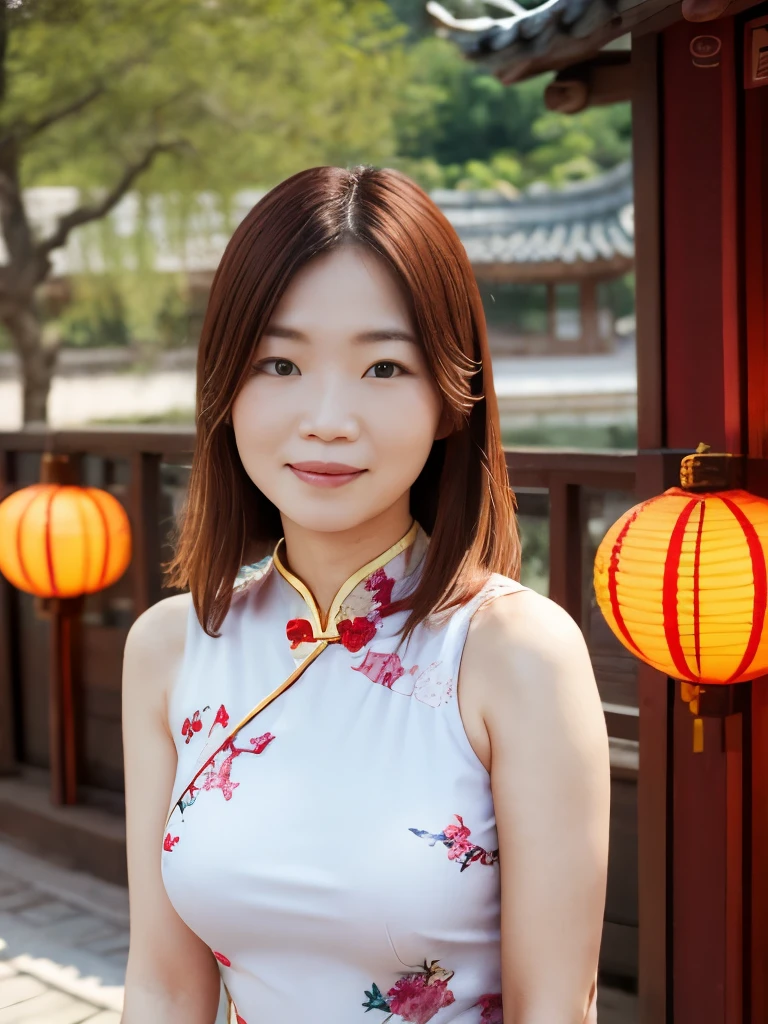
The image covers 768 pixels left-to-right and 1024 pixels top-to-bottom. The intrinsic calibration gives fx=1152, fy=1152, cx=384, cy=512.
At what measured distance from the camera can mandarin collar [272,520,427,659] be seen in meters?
1.52

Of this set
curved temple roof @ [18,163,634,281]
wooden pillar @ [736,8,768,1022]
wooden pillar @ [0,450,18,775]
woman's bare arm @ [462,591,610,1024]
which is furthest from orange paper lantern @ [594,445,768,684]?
curved temple roof @ [18,163,634,281]

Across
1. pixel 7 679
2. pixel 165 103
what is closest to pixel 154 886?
pixel 7 679

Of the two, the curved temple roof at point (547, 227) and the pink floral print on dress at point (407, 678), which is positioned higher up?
the curved temple roof at point (547, 227)

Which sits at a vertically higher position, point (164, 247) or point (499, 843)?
point (164, 247)

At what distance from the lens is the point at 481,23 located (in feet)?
10.5

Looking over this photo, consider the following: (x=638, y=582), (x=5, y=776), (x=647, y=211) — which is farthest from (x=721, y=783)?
(x=5, y=776)

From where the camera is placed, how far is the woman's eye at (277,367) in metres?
1.42

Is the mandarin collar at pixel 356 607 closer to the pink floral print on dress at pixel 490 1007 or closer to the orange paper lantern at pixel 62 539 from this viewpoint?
the pink floral print on dress at pixel 490 1007

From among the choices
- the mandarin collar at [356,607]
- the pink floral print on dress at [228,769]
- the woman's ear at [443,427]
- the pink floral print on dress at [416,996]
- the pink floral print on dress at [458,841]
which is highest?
the woman's ear at [443,427]

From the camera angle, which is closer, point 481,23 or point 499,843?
point 499,843

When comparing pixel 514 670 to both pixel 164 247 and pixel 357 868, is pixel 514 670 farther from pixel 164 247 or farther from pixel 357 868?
pixel 164 247

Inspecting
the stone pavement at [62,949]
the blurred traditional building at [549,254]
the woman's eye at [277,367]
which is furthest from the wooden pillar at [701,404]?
the blurred traditional building at [549,254]

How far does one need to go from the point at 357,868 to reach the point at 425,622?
0.33 m

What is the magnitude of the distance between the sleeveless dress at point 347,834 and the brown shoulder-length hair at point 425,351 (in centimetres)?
9
